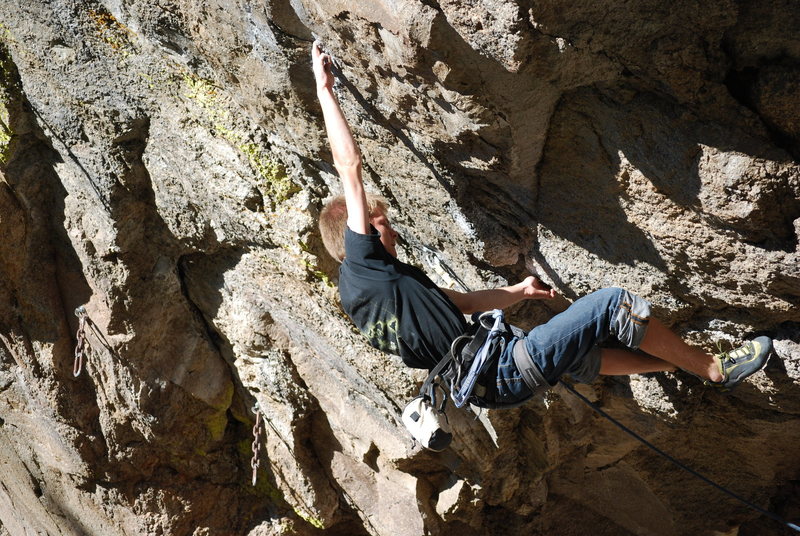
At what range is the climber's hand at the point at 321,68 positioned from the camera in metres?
2.75

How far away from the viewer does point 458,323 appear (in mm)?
2848

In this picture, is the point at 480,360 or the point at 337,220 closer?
the point at 480,360

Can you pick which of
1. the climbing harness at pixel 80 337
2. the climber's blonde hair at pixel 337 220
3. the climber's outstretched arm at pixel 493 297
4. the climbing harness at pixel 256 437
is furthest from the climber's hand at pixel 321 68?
the climbing harness at pixel 256 437

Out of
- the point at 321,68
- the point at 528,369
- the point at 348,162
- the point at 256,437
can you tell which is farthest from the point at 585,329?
the point at 256,437

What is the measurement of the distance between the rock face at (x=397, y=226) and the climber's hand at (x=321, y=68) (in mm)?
62

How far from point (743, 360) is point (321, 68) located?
6.28 ft

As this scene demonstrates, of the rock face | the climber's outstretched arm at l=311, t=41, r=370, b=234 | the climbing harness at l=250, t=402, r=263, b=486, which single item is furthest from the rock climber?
the climbing harness at l=250, t=402, r=263, b=486

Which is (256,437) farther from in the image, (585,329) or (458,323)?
(585,329)

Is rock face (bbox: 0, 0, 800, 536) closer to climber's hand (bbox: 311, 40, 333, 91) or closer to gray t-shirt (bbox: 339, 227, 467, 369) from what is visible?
climber's hand (bbox: 311, 40, 333, 91)

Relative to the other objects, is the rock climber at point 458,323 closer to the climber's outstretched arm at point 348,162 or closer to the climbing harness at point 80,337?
the climber's outstretched arm at point 348,162

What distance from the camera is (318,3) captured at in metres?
2.70

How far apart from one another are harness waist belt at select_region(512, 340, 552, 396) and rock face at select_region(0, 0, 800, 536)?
66 centimetres

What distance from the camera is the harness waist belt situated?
2713 mm

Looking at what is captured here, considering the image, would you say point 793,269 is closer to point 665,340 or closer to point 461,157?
point 665,340
